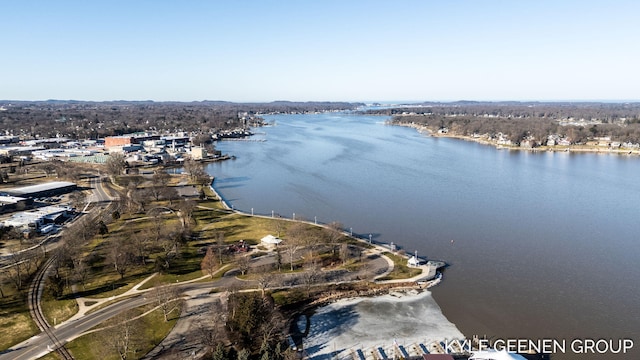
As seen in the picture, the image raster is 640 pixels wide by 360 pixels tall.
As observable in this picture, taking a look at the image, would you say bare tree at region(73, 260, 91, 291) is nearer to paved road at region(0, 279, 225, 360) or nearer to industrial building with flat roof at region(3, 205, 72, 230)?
paved road at region(0, 279, 225, 360)

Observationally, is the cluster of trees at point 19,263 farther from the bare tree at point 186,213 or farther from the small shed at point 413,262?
the small shed at point 413,262

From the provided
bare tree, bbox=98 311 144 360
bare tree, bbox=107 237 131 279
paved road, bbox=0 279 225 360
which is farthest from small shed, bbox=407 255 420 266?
bare tree, bbox=107 237 131 279

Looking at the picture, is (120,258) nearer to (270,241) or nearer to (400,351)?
(270,241)

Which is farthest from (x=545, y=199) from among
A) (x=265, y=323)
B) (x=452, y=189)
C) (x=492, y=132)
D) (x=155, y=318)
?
(x=492, y=132)

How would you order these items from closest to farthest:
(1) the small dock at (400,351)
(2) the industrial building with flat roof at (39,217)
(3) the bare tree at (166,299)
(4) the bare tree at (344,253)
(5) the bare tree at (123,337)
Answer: (5) the bare tree at (123,337)
(1) the small dock at (400,351)
(3) the bare tree at (166,299)
(4) the bare tree at (344,253)
(2) the industrial building with flat roof at (39,217)

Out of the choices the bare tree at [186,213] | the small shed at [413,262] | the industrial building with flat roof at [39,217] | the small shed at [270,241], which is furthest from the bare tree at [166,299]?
the industrial building with flat roof at [39,217]

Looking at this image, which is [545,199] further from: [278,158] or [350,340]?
[278,158]

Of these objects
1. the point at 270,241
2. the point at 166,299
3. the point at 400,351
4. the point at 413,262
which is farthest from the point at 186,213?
the point at 400,351
